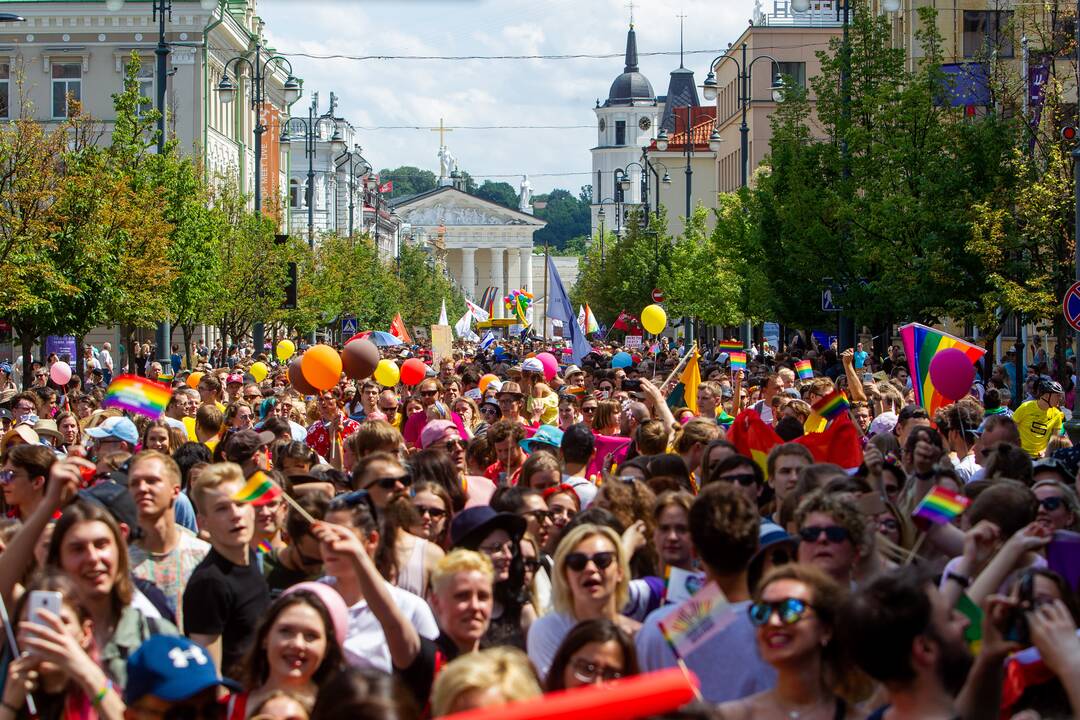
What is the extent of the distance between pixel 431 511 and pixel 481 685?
3.11 meters

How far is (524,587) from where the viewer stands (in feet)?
22.0

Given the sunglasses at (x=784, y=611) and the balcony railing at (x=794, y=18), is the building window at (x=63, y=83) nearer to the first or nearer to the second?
the balcony railing at (x=794, y=18)

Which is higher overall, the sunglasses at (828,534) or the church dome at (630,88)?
the church dome at (630,88)

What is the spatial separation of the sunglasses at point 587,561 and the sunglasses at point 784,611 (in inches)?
40.6

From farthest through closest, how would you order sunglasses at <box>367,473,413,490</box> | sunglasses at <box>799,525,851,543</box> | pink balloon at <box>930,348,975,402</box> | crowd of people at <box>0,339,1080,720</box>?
pink balloon at <box>930,348,975,402</box> → sunglasses at <box>367,473,413,490</box> → sunglasses at <box>799,525,851,543</box> → crowd of people at <box>0,339,1080,720</box>

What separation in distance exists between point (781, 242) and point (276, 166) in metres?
41.7

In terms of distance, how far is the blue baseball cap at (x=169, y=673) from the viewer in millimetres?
4887

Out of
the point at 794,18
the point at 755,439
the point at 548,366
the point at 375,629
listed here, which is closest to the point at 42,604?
the point at 375,629

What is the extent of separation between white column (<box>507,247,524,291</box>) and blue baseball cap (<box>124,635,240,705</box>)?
172394 mm

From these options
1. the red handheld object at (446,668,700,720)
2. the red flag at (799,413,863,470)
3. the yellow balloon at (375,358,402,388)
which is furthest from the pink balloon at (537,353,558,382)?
the red handheld object at (446,668,700,720)

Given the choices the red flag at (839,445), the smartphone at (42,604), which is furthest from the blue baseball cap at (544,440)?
the smartphone at (42,604)

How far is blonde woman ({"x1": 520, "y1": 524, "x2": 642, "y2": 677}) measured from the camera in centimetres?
586

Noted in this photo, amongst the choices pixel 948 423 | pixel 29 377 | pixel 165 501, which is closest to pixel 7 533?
pixel 165 501

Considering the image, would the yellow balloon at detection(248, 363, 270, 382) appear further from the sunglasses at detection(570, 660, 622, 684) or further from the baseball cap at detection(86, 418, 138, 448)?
the sunglasses at detection(570, 660, 622, 684)
